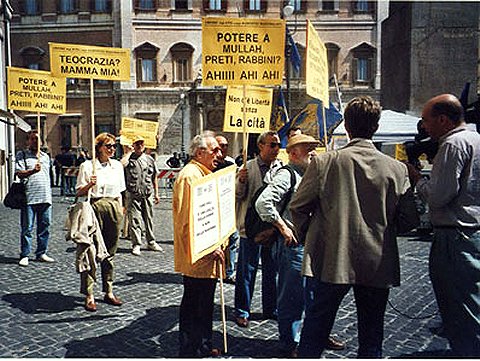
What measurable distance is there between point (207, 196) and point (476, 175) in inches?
69.7

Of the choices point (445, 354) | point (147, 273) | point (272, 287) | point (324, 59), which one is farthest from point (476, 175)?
point (147, 273)

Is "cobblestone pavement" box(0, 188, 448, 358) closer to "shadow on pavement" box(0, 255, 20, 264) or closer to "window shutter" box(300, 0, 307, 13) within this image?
"shadow on pavement" box(0, 255, 20, 264)

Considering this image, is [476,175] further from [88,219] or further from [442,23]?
[442,23]

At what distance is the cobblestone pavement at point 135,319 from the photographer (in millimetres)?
4125

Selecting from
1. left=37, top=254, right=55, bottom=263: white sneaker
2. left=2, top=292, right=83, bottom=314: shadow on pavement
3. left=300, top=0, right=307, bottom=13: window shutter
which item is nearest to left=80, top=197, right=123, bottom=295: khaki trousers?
left=2, top=292, right=83, bottom=314: shadow on pavement

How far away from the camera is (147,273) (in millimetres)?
6719

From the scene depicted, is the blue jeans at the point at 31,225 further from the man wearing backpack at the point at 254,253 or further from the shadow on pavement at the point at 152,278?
the man wearing backpack at the point at 254,253

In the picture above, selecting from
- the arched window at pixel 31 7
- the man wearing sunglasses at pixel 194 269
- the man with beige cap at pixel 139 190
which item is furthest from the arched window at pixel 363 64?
the man wearing sunglasses at pixel 194 269

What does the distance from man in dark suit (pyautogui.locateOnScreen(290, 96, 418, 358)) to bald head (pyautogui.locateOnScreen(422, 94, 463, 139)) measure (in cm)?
44

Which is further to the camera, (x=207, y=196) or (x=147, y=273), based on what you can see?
(x=147, y=273)

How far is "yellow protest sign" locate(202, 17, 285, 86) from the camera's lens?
4848 mm

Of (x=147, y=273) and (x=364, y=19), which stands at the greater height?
(x=364, y=19)

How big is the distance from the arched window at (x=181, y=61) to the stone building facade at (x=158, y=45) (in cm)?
7

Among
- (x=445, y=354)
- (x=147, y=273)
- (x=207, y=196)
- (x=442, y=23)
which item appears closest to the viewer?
(x=207, y=196)
